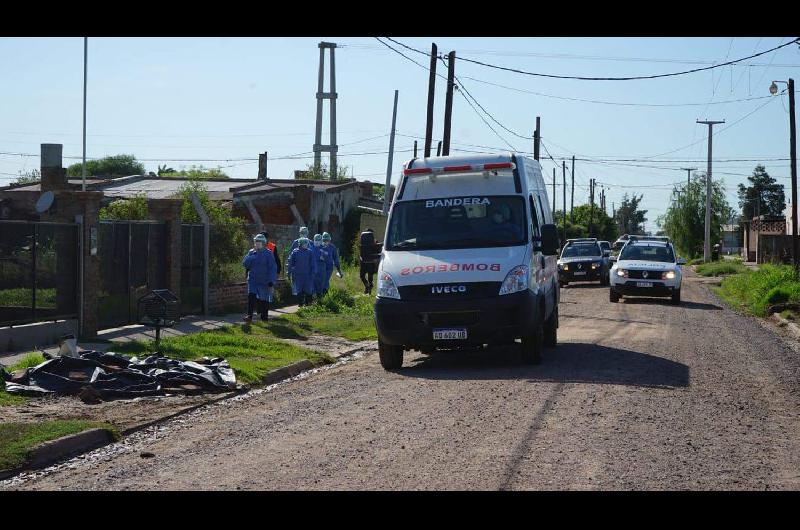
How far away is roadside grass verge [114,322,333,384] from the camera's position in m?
14.4

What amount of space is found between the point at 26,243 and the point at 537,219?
727cm

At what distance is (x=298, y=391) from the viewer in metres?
12.8

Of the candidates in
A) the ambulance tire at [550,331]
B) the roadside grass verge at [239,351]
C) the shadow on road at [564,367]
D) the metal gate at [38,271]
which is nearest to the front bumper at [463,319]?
the shadow on road at [564,367]

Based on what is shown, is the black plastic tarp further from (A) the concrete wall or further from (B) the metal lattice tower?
(B) the metal lattice tower

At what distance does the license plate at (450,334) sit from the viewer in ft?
45.4

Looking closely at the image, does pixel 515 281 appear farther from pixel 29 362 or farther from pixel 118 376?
pixel 29 362

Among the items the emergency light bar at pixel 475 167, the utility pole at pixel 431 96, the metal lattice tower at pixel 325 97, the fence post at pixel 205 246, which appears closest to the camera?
the emergency light bar at pixel 475 167

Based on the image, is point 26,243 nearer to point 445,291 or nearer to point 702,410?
point 445,291

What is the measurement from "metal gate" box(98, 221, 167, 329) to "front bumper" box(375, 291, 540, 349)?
6555mm

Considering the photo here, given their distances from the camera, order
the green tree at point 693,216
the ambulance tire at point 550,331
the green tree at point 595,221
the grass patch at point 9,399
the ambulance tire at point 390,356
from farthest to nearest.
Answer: the green tree at point 595,221 → the green tree at point 693,216 → the ambulance tire at point 550,331 → the ambulance tire at point 390,356 → the grass patch at point 9,399

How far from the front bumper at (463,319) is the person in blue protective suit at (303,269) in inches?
416

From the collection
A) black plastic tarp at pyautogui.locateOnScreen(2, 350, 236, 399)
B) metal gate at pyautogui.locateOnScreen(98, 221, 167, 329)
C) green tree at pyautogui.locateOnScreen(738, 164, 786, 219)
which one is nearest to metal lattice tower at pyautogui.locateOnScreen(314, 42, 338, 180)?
metal gate at pyautogui.locateOnScreen(98, 221, 167, 329)

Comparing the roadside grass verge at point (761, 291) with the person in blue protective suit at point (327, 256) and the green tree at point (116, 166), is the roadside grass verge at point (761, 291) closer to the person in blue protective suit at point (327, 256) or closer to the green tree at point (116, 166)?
the person in blue protective suit at point (327, 256)

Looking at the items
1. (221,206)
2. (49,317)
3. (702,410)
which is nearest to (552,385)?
(702,410)
